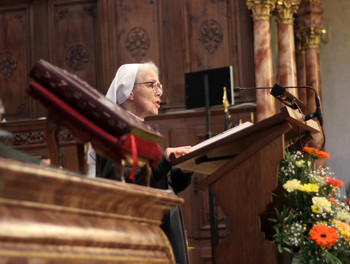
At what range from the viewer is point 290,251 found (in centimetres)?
310

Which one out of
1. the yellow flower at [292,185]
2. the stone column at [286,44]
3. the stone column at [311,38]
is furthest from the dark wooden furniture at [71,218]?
the stone column at [311,38]

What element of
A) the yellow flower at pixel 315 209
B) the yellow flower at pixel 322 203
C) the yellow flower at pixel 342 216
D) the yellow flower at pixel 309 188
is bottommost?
the yellow flower at pixel 342 216

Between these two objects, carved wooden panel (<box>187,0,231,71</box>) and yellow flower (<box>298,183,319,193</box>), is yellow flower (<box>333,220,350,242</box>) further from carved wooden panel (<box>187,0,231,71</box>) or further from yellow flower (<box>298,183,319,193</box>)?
carved wooden panel (<box>187,0,231,71</box>)

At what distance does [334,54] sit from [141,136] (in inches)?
367

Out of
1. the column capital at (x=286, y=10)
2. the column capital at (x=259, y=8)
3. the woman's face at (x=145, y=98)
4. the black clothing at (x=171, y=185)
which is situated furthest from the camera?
the column capital at (x=286, y=10)

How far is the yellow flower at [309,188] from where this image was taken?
3164 millimetres

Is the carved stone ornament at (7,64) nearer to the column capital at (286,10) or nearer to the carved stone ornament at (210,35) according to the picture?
the carved stone ornament at (210,35)

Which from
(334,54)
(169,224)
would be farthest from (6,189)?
(334,54)

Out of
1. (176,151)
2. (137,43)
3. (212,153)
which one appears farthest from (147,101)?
(137,43)

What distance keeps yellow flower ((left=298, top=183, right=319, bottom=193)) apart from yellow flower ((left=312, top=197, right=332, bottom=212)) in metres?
0.07

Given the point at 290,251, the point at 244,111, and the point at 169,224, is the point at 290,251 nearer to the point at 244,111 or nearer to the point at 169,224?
the point at 169,224

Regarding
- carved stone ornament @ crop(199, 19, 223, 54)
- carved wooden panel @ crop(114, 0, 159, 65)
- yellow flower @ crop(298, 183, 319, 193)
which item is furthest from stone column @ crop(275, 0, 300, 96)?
yellow flower @ crop(298, 183, 319, 193)

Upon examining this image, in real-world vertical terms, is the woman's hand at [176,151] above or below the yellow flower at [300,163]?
above

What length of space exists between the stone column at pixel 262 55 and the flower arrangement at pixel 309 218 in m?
4.91
